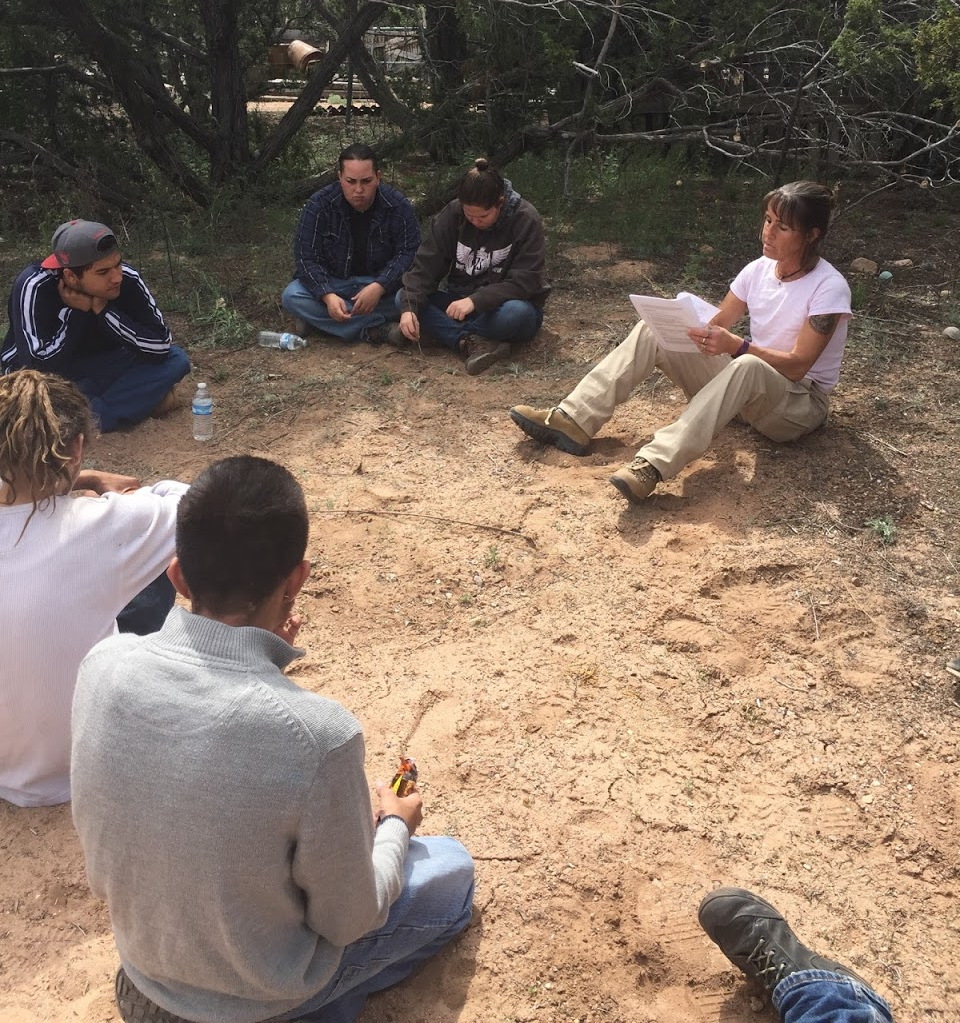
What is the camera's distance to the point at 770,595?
3488 millimetres

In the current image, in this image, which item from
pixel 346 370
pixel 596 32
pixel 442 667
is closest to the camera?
pixel 442 667

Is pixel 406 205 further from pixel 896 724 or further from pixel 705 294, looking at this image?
pixel 896 724

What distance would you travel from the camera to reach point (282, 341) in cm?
566

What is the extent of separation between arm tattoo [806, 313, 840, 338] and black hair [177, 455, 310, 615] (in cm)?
294

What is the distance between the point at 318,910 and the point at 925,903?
1.65m

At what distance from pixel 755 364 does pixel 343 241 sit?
9.18 ft

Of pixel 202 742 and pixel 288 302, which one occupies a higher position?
pixel 202 742

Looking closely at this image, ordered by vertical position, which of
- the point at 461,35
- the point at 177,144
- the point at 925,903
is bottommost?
the point at 925,903

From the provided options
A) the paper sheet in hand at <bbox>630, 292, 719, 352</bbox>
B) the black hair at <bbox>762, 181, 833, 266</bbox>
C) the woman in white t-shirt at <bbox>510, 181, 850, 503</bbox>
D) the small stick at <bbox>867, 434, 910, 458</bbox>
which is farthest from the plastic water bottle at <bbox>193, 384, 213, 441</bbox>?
the small stick at <bbox>867, 434, 910, 458</bbox>

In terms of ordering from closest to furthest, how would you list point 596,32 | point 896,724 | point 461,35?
point 896,724 < point 596,32 < point 461,35

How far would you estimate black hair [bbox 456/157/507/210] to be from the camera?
16.3 feet

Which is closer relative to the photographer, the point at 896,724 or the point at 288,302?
the point at 896,724

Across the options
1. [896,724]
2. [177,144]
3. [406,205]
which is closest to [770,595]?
[896,724]

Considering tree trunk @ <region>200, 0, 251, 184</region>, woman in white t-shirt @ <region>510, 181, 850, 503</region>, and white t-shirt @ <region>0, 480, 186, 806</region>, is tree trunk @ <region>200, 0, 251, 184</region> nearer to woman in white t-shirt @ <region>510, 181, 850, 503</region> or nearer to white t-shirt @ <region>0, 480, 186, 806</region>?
woman in white t-shirt @ <region>510, 181, 850, 503</region>
